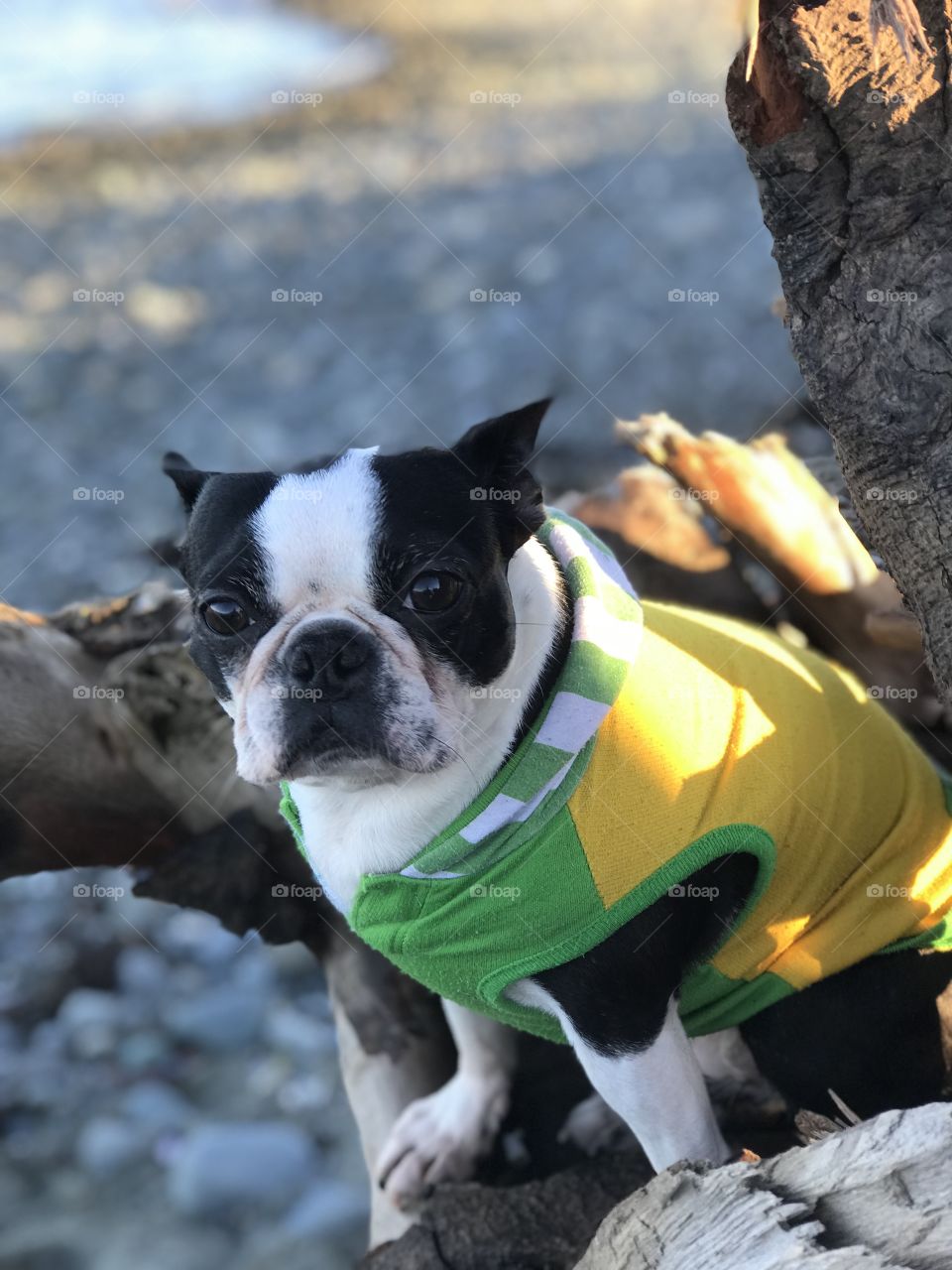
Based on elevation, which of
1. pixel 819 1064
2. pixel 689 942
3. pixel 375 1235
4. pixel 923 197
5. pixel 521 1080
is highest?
pixel 923 197

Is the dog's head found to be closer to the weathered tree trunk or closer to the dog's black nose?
the dog's black nose

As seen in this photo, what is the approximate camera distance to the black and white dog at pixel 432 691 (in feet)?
6.41

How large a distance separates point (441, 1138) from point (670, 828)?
106 centimetres

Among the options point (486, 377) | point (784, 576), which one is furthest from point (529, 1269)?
point (486, 377)

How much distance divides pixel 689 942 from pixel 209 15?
7.42 m

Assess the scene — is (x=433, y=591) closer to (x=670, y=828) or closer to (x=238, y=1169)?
(x=670, y=828)

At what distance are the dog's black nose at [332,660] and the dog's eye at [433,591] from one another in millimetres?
105

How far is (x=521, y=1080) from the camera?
113 inches

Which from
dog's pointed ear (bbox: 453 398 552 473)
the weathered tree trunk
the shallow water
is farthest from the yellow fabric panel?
the shallow water

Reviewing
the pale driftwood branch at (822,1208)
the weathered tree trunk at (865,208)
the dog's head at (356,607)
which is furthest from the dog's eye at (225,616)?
the pale driftwood branch at (822,1208)

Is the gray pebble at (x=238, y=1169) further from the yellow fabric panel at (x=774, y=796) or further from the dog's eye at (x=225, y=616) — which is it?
the dog's eye at (x=225, y=616)

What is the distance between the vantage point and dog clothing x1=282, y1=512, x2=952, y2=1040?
6.60ft

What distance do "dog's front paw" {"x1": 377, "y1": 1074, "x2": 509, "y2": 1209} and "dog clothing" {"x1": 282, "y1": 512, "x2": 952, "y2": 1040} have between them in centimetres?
54

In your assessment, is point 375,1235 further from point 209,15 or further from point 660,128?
point 209,15
